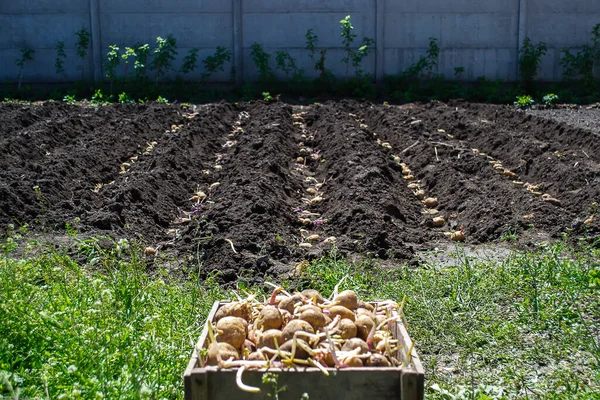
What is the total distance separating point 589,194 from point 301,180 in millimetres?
3826

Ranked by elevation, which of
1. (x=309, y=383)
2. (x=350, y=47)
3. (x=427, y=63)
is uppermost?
(x=350, y=47)

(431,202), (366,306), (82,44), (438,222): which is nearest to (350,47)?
(82,44)

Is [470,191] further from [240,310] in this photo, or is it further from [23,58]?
[23,58]

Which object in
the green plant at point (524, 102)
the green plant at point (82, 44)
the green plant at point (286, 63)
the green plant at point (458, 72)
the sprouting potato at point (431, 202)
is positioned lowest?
the sprouting potato at point (431, 202)

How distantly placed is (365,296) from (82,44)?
1696 cm

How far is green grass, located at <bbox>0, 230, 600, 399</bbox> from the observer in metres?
3.84

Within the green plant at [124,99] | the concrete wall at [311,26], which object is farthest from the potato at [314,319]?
the concrete wall at [311,26]

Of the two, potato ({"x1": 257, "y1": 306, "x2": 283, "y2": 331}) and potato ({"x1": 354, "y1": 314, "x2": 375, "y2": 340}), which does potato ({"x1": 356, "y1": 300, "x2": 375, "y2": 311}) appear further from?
potato ({"x1": 257, "y1": 306, "x2": 283, "y2": 331})

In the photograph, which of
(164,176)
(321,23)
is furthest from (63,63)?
(164,176)

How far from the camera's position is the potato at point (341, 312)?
3730 millimetres

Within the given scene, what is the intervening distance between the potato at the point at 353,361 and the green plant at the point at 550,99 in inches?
628

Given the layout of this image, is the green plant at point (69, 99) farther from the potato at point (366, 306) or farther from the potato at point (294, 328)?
the potato at point (294, 328)

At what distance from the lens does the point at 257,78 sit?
2094cm

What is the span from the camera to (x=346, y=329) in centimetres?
353
